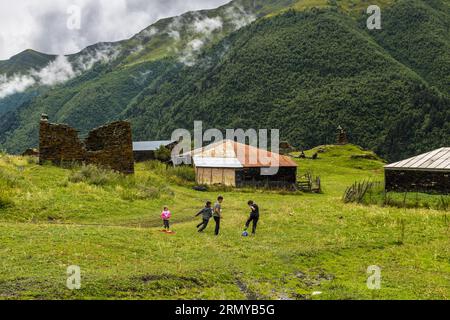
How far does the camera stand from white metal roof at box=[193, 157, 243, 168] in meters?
47.2

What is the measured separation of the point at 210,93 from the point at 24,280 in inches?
6704

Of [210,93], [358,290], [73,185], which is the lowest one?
[358,290]

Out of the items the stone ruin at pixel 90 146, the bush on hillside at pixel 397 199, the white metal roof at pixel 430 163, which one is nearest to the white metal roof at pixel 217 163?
the stone ruin at pixel 90 146

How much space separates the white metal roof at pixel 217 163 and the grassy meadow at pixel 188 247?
19538 mm

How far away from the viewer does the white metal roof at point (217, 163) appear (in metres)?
47.2

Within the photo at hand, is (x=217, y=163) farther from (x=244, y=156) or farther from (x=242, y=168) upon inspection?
(x=242, y=168)

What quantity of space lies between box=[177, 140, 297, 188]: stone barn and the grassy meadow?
1887 centimetres

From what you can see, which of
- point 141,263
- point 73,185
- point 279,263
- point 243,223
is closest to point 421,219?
point 243,223

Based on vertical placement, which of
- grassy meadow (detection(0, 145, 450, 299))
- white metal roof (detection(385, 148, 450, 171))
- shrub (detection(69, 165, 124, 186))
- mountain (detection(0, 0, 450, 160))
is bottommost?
grassy meadow (detection(0, 145, 450, 299))

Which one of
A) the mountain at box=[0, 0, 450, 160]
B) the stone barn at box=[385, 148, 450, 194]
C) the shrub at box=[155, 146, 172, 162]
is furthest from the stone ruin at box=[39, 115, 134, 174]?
the mountain at box=[0, 0, 450, 160]

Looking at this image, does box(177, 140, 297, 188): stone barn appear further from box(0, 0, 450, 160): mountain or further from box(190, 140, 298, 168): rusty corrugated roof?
box(0, 0, 450, 160): mountain
